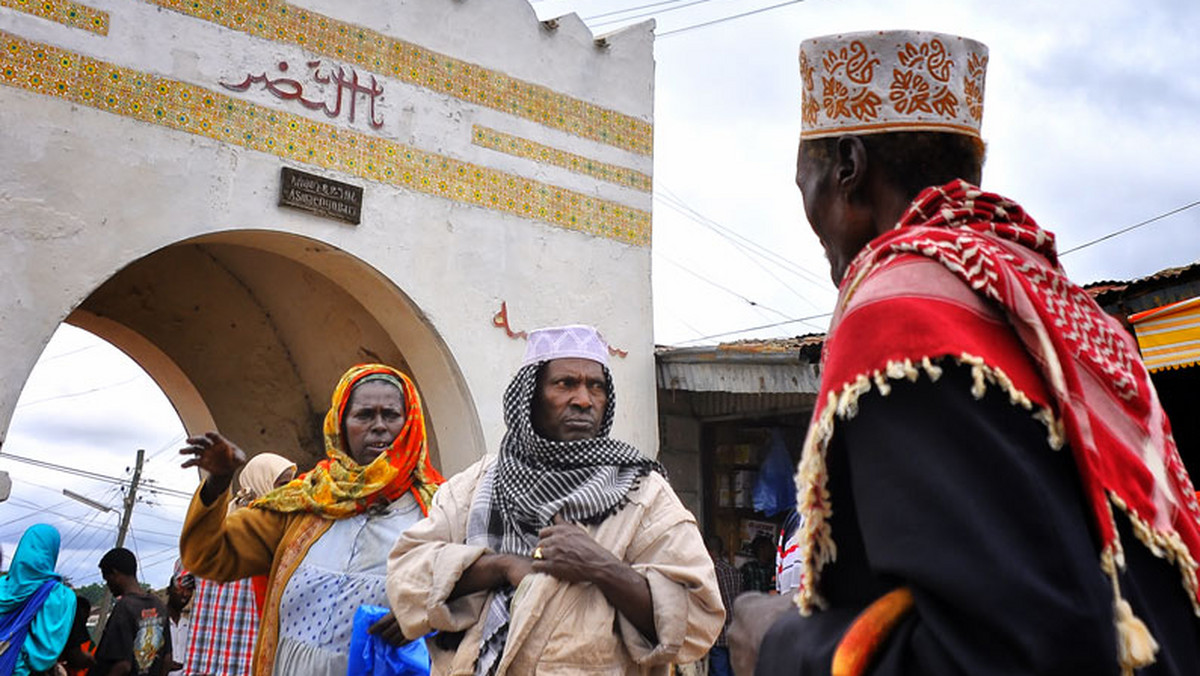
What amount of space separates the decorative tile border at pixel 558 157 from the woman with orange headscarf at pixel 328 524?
3.39 metres

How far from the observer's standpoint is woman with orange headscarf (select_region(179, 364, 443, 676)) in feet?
10.3

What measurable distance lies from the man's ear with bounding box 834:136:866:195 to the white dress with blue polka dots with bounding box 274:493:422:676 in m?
2.35

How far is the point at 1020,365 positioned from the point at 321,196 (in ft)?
18.1

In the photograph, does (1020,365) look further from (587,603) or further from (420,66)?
(420,66)

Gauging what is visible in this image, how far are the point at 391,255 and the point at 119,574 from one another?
2748 mm

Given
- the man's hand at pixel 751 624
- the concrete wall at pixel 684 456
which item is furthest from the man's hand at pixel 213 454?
the concrete wall at pixel 684 456

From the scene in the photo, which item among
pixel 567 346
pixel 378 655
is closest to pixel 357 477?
pixel 378 655

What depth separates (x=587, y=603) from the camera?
8.22ft

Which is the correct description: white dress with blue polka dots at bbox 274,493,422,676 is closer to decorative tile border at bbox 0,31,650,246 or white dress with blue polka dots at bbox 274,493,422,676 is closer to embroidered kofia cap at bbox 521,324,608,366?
embroidered kofia cap at bbox 521,324,608,366

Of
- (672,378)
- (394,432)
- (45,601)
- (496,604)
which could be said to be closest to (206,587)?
(45,601)

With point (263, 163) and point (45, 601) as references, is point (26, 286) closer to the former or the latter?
point (263, 163)

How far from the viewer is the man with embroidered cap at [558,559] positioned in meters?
2.47

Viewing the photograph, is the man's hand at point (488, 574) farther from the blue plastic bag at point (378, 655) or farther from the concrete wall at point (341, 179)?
the concrete wall at point (341, 179)

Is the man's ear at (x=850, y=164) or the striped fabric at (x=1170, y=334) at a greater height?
the striped fabric at (x=1170, y=334)
